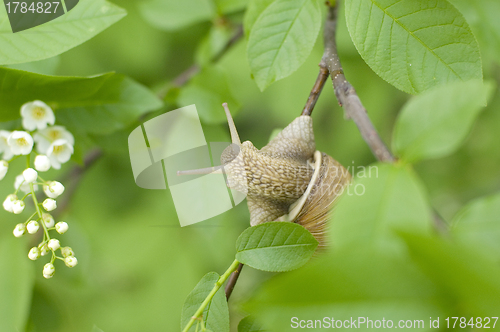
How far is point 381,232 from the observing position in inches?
10.7

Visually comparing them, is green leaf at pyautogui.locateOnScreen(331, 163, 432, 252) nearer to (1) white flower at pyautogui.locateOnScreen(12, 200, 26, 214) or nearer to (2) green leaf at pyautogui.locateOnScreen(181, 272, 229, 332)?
(2) green leaf at pyautogui.locateOnScreen(181, 272, 229, 332)

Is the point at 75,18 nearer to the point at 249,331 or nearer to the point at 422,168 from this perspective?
the point at 249,331

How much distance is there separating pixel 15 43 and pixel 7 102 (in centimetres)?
12

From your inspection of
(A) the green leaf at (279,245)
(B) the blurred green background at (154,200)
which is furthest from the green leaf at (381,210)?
(B) the blurred green background at (154,200)

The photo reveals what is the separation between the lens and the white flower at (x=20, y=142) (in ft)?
1.76

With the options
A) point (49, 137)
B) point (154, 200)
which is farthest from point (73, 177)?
point (49, 137)

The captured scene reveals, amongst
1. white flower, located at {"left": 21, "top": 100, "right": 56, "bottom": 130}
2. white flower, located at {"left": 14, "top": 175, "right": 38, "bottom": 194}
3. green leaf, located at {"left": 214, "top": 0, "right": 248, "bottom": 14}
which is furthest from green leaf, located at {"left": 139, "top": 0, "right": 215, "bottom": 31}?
white flower, located at {"left": 14, "top": 175, "right": 38, "bottom": 194}

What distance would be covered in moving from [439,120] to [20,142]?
1.95 feet

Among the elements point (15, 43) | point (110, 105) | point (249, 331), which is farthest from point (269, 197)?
point (15, 43)

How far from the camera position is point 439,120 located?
29 cm

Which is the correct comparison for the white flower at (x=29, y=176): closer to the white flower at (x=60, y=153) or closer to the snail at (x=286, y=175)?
the white flower at (x=60, y=153)

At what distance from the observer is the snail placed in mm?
575

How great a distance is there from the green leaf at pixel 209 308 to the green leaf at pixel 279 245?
7cm

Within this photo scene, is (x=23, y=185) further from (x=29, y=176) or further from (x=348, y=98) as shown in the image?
(x=348, y=98)
